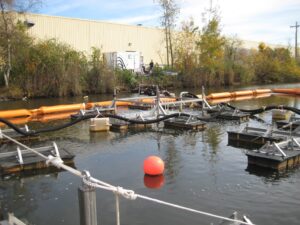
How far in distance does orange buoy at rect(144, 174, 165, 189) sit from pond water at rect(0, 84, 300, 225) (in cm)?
7

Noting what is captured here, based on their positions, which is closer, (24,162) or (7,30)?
(24,162)

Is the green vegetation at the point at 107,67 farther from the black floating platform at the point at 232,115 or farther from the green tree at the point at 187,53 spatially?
the black floating platform at the point at 232,115

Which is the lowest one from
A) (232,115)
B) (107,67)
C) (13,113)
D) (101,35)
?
(232,115)

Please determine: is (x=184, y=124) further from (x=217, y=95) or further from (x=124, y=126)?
(x=217, y=95)

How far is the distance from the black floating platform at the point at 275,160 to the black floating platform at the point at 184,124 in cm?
497

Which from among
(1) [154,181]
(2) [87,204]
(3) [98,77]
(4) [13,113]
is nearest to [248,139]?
(1) [154,181]

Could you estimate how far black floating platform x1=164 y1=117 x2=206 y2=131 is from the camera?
14.0 meters

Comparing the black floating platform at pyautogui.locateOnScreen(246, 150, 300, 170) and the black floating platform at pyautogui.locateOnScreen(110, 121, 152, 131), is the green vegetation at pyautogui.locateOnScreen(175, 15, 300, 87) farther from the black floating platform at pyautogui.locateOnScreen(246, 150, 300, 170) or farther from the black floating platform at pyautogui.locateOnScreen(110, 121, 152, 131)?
the black floating platform at pyautogui.locateOnScreen(246, 150, 300, 170)

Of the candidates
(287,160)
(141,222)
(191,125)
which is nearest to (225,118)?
(191,125)

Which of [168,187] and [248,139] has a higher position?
[248,139]

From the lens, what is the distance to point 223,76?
42.2 meters

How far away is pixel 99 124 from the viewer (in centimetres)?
1380

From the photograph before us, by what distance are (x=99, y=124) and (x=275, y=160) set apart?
7076 millimetres

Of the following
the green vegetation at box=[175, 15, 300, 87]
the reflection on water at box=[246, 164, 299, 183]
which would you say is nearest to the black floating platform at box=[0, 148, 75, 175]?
the reflection on water at box=[246, 164, 299, 183]
